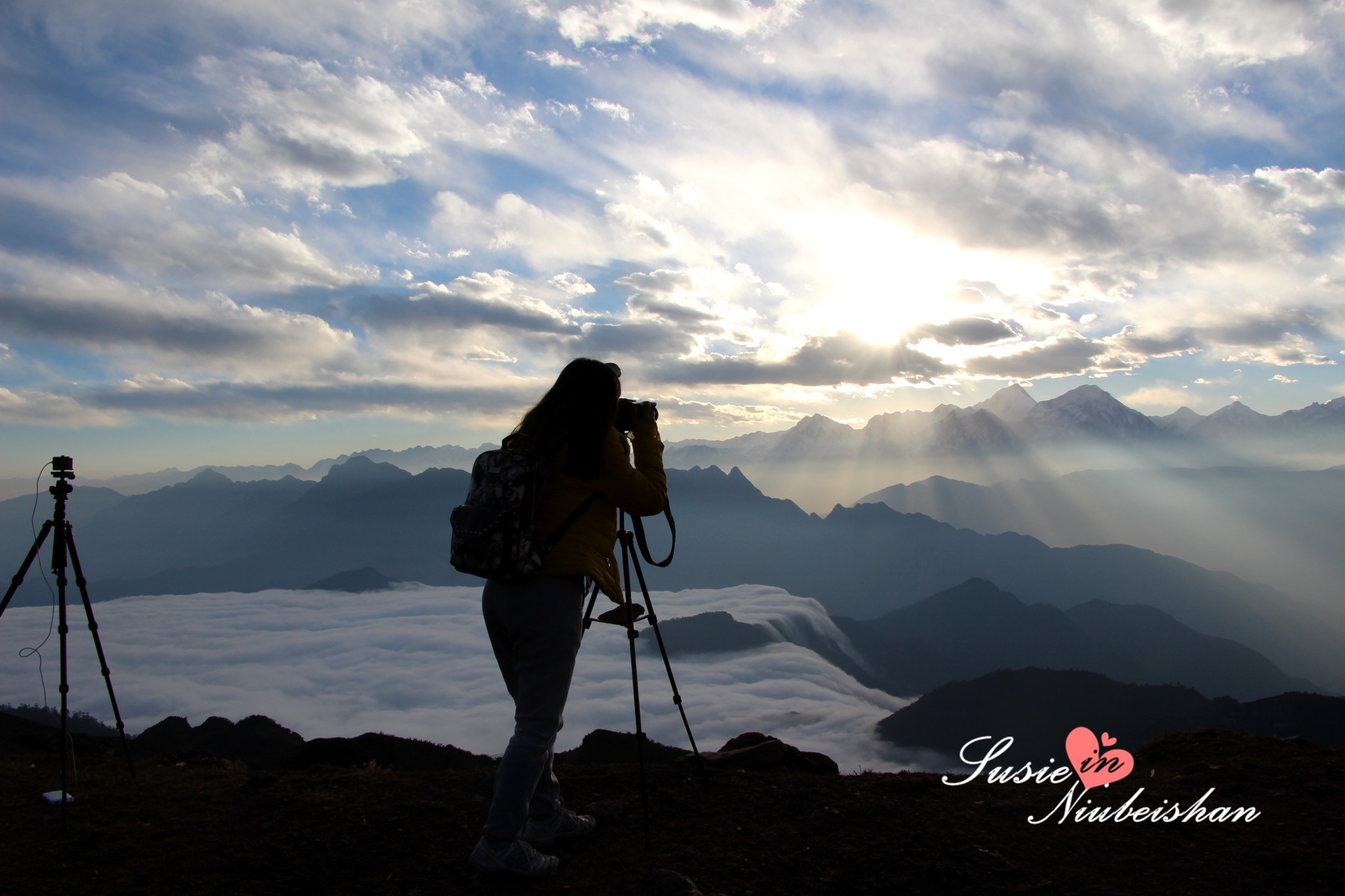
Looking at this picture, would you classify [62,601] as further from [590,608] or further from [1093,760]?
[1093,760]

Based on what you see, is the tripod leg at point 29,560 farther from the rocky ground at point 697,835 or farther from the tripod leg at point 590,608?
the tripod leg at point 590,608

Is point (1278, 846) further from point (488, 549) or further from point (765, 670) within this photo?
point (765, 670)

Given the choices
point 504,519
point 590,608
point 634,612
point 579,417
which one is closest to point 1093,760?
point 634,612

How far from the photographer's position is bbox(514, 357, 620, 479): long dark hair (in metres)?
3.30

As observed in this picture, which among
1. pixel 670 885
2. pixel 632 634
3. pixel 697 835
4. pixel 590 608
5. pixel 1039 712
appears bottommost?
pixel 1039 712

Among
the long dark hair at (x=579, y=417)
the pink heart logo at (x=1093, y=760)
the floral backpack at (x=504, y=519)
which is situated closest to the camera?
the floral backpack at (x=504, y=519)

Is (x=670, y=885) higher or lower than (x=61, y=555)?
lower

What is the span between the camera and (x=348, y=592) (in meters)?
180

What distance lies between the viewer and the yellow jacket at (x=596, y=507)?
10.6 feet

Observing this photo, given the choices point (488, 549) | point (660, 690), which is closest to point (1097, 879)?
point (488, 549)

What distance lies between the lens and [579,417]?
332 centimetres

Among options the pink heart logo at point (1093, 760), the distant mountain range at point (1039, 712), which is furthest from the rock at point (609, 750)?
the distant mountain range at point (1039, 712)

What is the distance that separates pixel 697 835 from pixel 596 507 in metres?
2.38

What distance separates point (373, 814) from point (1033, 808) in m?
4.72
